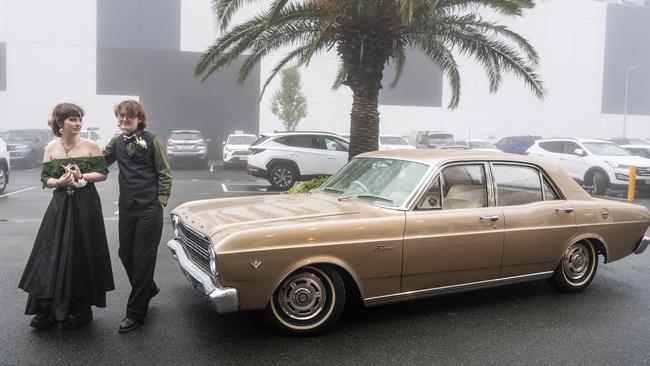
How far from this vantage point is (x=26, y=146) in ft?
72.3

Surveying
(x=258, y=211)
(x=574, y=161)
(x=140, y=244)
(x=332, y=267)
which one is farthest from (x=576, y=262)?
(x=574, y=161)

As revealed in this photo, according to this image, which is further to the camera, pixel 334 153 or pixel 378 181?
pixel 334 153

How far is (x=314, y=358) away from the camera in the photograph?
12.4ft

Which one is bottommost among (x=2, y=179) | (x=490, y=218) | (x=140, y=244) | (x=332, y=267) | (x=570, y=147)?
(x=2, y=179)

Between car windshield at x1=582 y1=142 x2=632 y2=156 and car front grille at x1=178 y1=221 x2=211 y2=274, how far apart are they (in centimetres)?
1421

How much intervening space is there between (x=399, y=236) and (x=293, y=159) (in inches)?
426

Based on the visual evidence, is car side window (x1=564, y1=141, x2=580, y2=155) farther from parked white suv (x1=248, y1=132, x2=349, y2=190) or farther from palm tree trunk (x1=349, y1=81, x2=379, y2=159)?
palm tree trunk (x1=349, y1=81, x2=379, y2=159)

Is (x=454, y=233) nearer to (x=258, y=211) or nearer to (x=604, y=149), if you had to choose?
(x=258, y=211)

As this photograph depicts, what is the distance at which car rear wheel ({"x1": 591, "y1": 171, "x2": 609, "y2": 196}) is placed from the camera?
15.1 m

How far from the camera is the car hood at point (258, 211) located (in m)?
4.22

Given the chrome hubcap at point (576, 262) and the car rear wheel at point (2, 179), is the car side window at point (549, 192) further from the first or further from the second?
the car rear wheel at point (2, 179)

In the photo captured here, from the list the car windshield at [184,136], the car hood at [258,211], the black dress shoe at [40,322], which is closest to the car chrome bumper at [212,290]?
the car hood at [258,211]

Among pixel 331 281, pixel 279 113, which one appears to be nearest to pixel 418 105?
pixel 279 113

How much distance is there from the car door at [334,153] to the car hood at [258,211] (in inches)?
378
